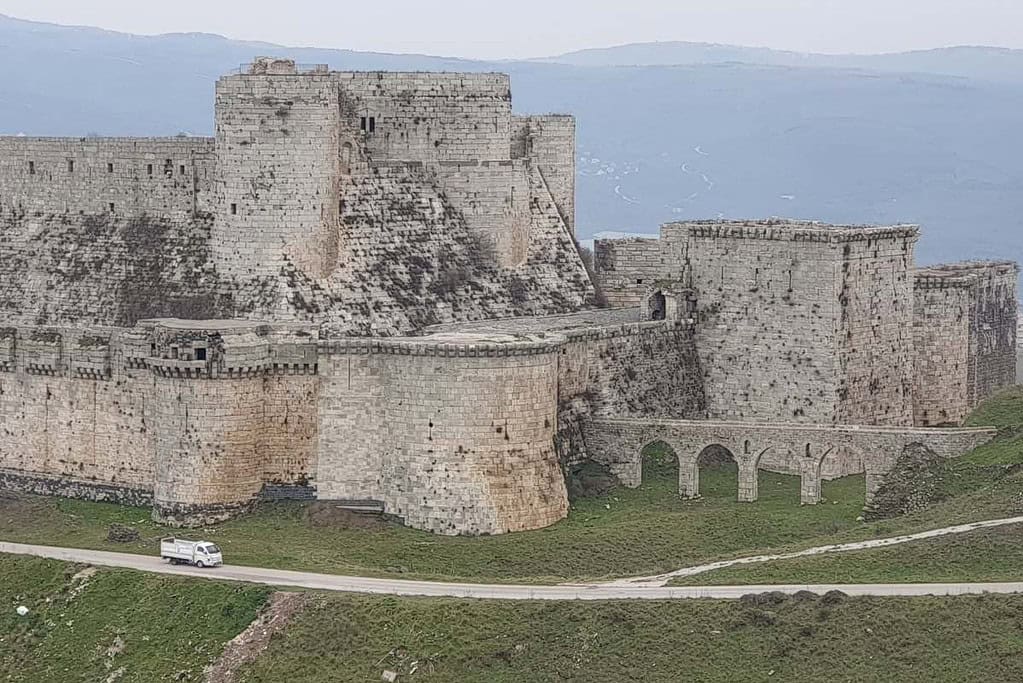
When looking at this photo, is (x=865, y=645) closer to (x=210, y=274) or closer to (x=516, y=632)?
(x=516, y=632)

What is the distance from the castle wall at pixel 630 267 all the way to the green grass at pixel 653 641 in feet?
87.0

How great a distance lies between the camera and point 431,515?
6638 cm

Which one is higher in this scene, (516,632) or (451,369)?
(451,369)

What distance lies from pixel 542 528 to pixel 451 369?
17.2 feet

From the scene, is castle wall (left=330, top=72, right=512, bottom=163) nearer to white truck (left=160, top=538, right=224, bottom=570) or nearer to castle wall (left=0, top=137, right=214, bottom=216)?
castle wall (left=0, top=137, right=214, bottom=216)

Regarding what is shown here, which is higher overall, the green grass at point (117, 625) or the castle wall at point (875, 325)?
the castle wall at point (875, 325)

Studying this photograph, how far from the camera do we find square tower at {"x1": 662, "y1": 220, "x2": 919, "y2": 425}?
7406cm

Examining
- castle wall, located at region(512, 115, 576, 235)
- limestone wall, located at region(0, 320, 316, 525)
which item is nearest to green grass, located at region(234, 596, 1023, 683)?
limestone wall, located at region(0, 320, 316, 525)

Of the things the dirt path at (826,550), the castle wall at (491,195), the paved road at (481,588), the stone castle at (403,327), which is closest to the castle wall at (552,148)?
the stone castle at (403,327)

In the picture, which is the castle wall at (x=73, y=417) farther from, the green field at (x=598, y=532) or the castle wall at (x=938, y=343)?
A: the castle wall at (x=938, y=343)

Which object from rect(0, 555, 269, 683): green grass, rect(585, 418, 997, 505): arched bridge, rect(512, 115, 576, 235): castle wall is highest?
rect(512, 115, 576, 235): castle wall

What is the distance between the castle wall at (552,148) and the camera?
273 feet

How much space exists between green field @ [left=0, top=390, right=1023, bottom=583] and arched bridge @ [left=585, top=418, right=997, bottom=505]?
2.11 ft

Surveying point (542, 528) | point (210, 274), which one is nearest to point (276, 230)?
point (210, 274)
